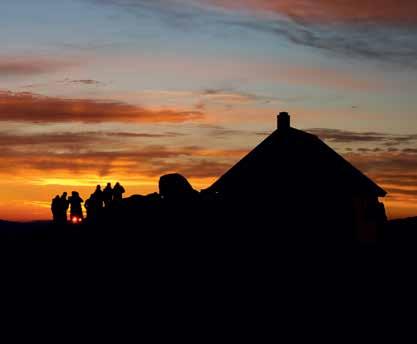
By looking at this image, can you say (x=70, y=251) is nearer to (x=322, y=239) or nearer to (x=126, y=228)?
(x=126, y=228)

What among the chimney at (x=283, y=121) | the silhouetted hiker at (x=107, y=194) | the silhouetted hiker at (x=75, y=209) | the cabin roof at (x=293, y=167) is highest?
the chimney at (x=283, y=121)

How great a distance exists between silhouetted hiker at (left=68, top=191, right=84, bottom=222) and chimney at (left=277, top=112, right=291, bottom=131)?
1132 centimetres

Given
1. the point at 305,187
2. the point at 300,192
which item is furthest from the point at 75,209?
the point at 305,187

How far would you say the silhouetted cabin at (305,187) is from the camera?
1610 inches

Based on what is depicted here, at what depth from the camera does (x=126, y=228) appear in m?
30.0

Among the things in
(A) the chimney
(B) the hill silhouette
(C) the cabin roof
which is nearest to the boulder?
(B) the hill silhouette

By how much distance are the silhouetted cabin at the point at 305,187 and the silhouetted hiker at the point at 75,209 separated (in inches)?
277

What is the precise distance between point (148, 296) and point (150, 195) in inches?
239

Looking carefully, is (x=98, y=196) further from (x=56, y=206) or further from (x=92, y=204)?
(x=56, y=206)

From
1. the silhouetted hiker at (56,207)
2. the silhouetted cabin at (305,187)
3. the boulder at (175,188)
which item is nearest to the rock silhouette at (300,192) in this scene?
the silhouetted cabin at (305,187)

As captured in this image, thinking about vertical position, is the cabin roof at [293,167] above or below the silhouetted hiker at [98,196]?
above

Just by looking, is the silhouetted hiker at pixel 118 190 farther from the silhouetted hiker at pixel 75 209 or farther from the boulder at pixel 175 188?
the boulder at pixel 175 188

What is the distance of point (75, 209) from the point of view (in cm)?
4266

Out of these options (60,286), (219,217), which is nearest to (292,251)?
(219,217)
